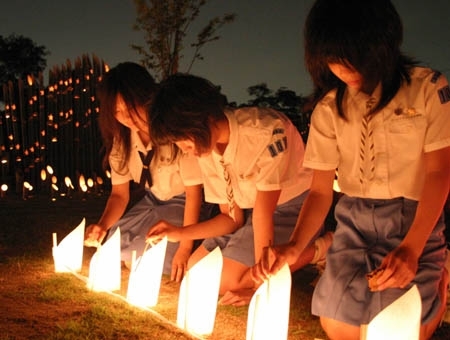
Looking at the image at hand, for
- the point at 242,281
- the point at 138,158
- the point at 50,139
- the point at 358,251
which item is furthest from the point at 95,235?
the point at 50,139

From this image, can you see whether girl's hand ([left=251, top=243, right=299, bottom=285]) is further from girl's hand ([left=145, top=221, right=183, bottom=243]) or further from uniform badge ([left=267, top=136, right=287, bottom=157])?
girl's hand ([left=145, top=221, right=183, bottom=243])

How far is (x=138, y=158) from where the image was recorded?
4070 millimetres

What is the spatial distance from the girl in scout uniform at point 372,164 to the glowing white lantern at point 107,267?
4.11 ft

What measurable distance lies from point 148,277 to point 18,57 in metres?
19.9

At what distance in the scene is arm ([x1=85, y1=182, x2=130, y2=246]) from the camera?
12.3 feet

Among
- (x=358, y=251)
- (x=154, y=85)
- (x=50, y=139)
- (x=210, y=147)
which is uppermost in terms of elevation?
(x=154, y=85)

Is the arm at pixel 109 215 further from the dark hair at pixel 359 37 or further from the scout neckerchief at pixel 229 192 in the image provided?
the dark hair at pixel 359 37

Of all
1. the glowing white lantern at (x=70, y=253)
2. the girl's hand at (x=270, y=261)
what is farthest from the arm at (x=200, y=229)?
the girl's hand at (x=270, y=261)

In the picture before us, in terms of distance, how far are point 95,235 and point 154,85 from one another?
3.30 ft

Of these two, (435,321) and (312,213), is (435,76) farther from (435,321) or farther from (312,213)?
(435,321)

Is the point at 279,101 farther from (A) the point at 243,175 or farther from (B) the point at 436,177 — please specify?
(B) the point at 436,177

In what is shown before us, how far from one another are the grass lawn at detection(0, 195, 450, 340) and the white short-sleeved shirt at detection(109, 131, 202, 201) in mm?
623

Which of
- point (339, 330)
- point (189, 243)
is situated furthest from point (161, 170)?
point (339, 330)

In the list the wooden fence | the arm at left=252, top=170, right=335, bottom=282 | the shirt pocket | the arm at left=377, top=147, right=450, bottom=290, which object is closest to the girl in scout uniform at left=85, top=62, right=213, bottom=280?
the arm at left=252, top=170, right=335, bottom=282
